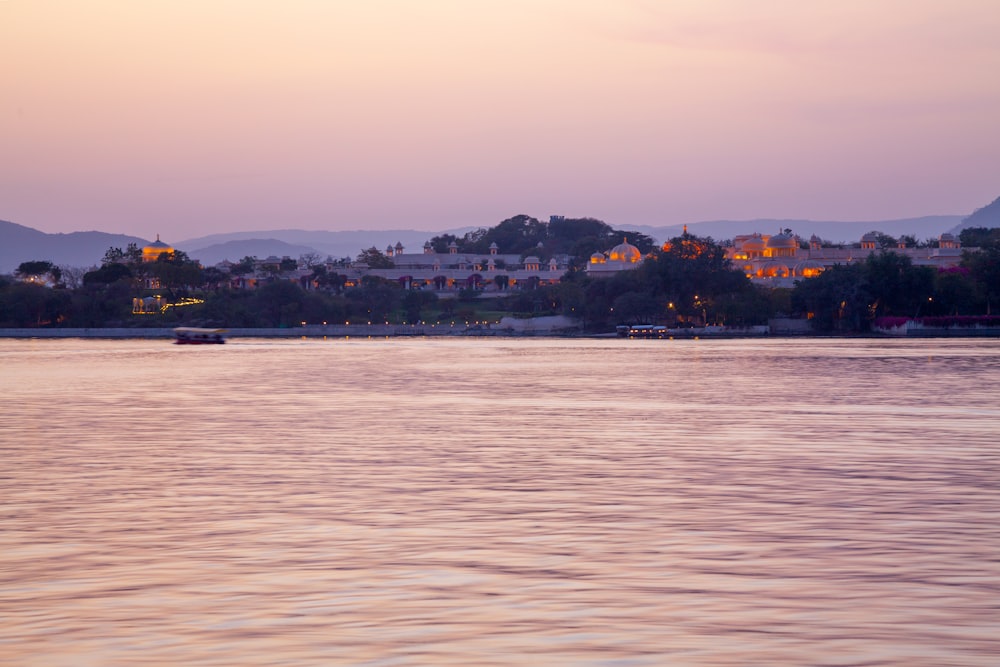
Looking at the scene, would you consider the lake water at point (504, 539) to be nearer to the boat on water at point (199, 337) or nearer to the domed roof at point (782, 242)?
the boat on water at point (199, 337)

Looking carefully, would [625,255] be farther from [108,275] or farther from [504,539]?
[504,539]

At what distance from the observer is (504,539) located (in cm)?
1133

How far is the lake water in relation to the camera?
7.96 metres

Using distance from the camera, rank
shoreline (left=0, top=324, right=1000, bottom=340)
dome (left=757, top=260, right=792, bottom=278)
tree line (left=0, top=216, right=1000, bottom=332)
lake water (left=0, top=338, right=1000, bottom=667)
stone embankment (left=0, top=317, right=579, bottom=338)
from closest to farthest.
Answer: lake water (left=0, top=338, right=1000, bottom=667)
tree line (left=0, top=216, right=1000, bottom=332)
shoreline (left=0, top=324, right=1000, bottom=340)
stone embankment (left=0, top=317, right=579, bottom=338)
dome (left=757, top=260, right=792, bottom=278)

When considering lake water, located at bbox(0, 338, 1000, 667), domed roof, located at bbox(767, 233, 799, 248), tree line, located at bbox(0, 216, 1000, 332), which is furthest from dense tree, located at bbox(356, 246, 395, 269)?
lake water, located at bbox(0, 338, 1000, 667)

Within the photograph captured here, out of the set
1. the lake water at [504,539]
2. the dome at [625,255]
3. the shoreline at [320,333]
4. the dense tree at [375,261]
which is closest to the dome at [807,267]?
the dome at [625,255]

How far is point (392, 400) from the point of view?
30.8m

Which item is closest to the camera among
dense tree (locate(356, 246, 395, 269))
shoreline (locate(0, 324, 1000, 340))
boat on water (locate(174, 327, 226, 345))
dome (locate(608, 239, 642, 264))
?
boat on water (locate(174, 327, 226, 345))

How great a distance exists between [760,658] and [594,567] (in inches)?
106

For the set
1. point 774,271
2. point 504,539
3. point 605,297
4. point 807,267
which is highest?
point 807,267

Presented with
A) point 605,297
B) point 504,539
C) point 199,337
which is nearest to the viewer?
point 504,539

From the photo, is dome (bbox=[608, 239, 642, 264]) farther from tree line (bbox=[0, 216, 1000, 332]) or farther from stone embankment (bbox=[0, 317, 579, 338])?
stone embankment (bbox=[0, 317, 579, 338])

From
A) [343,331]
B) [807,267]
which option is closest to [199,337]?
[343,331]

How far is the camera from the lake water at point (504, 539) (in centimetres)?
796
